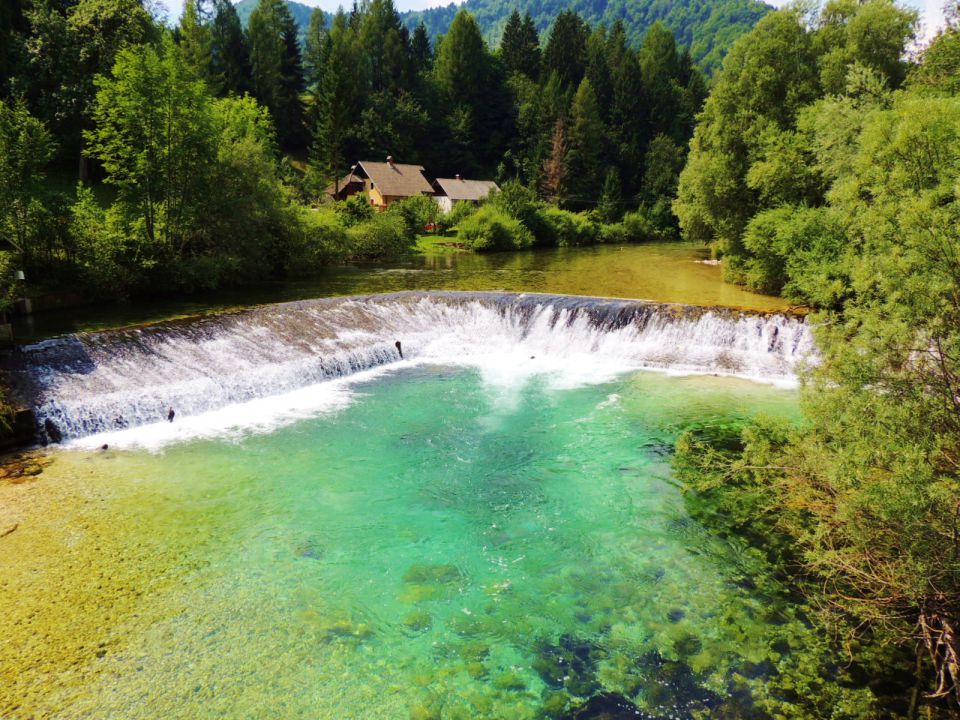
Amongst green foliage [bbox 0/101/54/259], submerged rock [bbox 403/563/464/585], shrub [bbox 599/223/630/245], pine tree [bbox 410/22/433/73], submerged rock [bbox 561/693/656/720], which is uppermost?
pine tree [bbox 410/22/433/73]

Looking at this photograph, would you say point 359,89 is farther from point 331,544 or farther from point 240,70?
point 331,544

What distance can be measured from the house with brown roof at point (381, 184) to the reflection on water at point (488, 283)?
59.5 ft

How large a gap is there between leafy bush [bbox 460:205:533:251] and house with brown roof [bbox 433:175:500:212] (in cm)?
1136

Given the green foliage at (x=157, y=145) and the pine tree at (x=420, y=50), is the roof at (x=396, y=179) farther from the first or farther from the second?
the green foliage at (x=157, y=145)

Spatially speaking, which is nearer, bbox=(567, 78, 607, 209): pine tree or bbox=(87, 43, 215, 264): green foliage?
bbox=(87, 43, 215, 264): green foliage

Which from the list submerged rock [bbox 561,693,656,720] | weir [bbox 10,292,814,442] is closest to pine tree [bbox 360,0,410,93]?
weir [bbox 10,292,814,442]

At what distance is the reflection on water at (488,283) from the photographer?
19328 mm

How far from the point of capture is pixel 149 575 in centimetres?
795

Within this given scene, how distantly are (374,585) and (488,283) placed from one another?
2041 centimetres

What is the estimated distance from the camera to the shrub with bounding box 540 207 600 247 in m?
49.4

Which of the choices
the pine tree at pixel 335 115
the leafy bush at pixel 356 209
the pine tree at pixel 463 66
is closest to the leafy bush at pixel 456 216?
the leafy bush at pixel 356 209

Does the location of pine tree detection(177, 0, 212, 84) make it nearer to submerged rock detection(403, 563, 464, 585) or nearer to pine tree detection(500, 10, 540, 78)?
pine tree detection(500, 10, 540, 78)

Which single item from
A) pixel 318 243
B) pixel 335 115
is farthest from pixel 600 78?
pixel 318 243

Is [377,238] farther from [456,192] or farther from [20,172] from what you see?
[456,192]
